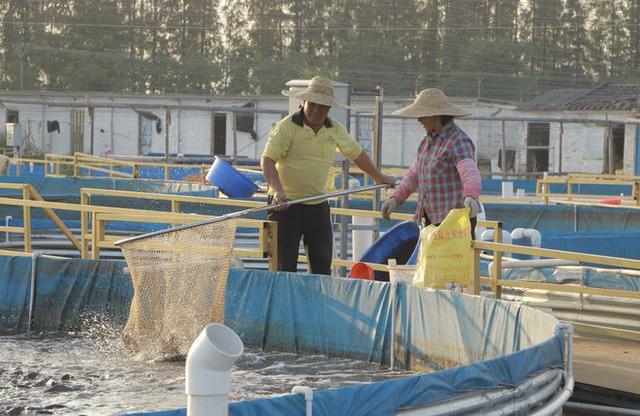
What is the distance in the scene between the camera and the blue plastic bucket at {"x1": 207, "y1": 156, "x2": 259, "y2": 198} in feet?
46.8

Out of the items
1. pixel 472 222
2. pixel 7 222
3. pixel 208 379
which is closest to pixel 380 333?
pixel 472 222

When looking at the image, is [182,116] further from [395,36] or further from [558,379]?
[558,379]

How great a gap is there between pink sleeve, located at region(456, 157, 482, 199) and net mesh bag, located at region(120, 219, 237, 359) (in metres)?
1.49

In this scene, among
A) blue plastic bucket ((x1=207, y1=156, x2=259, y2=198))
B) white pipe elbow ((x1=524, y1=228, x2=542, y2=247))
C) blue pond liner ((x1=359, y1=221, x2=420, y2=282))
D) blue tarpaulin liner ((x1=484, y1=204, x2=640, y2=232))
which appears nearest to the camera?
blue pond liner ((x1=359, y1=221, x2=420, y2=282))

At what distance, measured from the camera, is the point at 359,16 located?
7456 cm

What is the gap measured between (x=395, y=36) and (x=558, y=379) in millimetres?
68679

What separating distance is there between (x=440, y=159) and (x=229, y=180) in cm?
585

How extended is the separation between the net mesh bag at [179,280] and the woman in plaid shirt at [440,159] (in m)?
1.31

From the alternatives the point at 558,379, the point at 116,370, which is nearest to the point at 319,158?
the point at 116,370

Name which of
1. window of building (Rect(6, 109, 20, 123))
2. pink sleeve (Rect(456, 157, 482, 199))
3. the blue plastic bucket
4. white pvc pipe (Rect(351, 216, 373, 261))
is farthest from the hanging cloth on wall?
pink sleeve (Rect(456, 157, 482, 199))

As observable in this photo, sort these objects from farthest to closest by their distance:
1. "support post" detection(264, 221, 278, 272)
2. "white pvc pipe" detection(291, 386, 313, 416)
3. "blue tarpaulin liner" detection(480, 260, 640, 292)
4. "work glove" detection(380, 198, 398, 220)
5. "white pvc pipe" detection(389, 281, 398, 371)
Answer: "blue tarpaulin liner" detection(480, 260, 640, 292)
"support post" detection(264, 221, 278, 272)
"work glove" detection(380, 198, 398, 220)
"white pvc pipe" detection(389, 281, 398, 371)
"white pvc pipe" detection(291, 386, 313, 416)

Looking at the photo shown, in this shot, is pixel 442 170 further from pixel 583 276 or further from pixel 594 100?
pixel 594 100

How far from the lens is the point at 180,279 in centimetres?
870

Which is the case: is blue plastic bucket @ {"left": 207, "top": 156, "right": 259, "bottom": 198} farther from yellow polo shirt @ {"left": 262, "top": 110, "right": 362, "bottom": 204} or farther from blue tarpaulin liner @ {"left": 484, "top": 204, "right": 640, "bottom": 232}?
yellow polo shirt @ {"left": 262, "top": 110, "right": 362, "bottom": 204}
